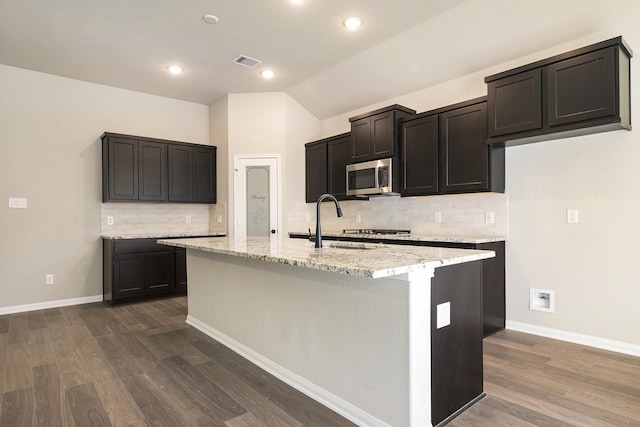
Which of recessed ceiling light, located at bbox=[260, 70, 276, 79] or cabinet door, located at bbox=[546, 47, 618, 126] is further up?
recessed ceiling light, located at bbox=[260, 70, 276, 79]

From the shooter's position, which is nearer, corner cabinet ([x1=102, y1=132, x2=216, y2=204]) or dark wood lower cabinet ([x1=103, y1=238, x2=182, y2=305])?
dark wood lower cabinet ([x1=103, y1=238, x2=182, y2=305])

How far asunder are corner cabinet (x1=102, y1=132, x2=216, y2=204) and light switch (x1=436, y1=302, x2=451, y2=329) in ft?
14.2

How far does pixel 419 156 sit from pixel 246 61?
2.28 m

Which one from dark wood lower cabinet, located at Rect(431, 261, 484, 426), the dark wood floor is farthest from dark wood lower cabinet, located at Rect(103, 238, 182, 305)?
dark wood lower cabinet, located at Rect(431, 261, 484, 426)

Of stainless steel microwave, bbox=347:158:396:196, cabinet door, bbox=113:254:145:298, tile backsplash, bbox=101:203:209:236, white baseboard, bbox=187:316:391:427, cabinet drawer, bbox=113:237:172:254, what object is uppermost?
stainless steel microwave, bbox=347:158:396:196

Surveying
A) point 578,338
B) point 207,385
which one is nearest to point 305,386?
point 207,385

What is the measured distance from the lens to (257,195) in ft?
17.7

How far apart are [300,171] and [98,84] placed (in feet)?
9.60

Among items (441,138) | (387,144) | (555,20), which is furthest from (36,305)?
(555,20)

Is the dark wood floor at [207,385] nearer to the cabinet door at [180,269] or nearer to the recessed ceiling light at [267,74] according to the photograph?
the cabinet door at [180,269]

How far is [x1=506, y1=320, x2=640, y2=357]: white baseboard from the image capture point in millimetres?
2844

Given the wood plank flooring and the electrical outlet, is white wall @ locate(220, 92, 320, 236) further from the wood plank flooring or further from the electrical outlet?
the wood plank flooring

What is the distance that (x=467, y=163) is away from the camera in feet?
11.7

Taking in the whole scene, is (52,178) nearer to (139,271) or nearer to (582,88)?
(139,271)
